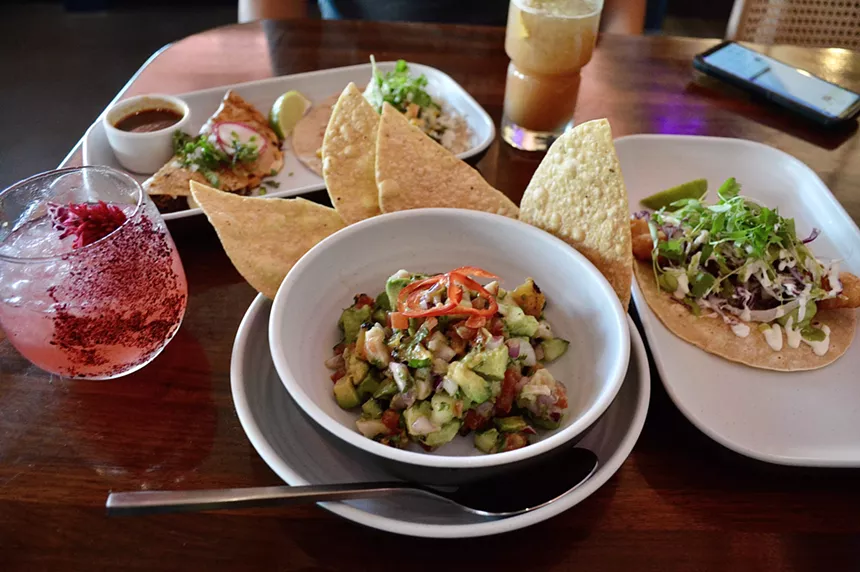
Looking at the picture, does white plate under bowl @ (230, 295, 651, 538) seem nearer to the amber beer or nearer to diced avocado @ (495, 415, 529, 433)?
diced avocado @ (495, 415, 529, 433)

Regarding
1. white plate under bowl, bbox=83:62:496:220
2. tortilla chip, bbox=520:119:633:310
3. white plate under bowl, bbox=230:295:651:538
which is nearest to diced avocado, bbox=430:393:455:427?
white plate under bowl, bbox=230:295:651:538

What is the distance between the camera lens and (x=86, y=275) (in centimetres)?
97

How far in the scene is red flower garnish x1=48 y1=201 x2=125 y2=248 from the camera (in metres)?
1.04

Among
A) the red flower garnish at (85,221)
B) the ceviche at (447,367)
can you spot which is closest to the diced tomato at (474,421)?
the ceviche at (447,367)

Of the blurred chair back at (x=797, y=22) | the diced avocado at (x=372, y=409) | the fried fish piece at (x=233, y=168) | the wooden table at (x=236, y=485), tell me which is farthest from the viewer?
the blurred chair back at (x=797, y=22)

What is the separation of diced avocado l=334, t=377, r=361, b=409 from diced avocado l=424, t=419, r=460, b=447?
16 centimetres

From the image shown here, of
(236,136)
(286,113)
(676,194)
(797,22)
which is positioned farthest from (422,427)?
(797,22)

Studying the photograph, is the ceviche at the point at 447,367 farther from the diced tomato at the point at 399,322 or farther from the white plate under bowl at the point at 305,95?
the white plate under bowl at the point at 305,95

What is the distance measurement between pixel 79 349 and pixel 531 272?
834mm

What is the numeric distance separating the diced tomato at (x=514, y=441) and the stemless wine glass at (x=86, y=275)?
0.65 meters

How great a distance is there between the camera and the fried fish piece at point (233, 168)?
170 centimetres

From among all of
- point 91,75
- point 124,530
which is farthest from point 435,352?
point 91,75

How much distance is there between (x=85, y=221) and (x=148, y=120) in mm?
993

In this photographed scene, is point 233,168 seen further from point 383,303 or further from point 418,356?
point 418,356
